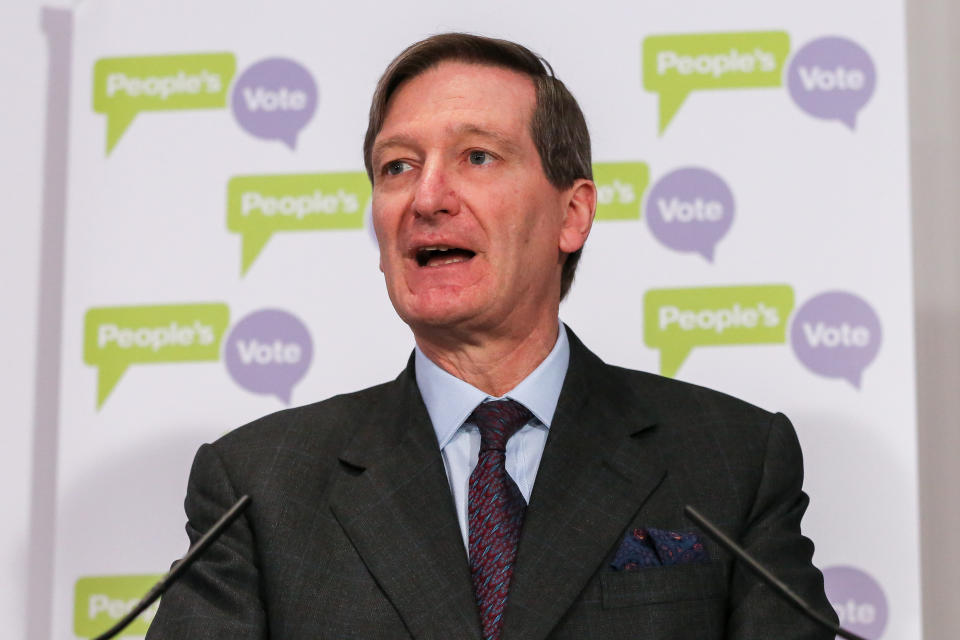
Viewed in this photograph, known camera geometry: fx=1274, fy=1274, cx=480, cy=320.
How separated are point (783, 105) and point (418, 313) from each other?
3.88ft

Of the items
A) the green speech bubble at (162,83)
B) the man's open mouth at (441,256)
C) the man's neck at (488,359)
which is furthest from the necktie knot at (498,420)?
the green speech bubble at (162,83)

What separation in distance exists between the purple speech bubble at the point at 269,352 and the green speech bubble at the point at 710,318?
0.79 meters

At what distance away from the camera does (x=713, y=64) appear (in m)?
2.90

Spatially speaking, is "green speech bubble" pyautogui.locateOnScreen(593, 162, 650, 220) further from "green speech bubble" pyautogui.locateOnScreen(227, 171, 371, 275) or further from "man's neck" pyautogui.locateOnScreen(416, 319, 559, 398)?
"man's neck" pyautogui.locateOnScreen(416, 319, 559, 398)

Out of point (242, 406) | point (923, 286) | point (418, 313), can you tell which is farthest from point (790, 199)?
point (242, 406)

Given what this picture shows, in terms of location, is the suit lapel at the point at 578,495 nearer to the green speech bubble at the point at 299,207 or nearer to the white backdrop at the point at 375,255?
the white backdrop at the point at 375,255

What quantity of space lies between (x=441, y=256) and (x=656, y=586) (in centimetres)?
68

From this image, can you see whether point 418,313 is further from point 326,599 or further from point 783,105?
point 783,105

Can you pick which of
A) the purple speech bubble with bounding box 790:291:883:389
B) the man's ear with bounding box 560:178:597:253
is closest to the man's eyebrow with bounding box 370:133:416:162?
the man's ear with bounding box 560:178:597:253

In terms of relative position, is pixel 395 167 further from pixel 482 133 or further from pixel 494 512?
pixel 494 512

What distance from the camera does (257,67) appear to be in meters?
3.02

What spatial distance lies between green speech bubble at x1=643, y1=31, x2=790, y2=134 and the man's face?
66cm

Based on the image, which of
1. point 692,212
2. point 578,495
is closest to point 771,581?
point 578,495

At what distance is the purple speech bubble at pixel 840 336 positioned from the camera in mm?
2791
